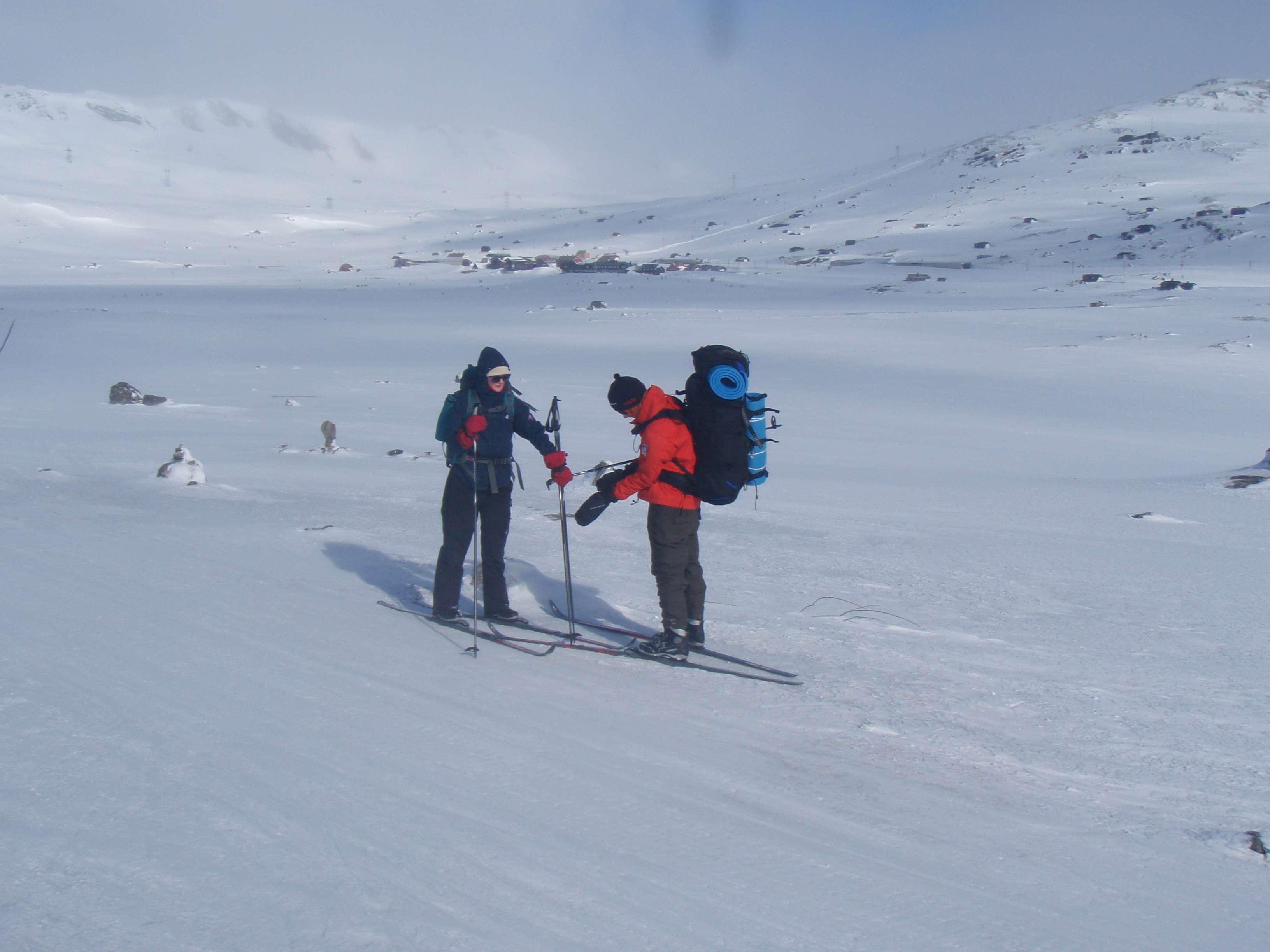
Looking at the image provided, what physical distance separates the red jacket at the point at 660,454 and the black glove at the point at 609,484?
0.03 meters

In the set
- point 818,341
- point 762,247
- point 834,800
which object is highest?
point 762,247

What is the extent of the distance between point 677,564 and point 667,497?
1.20ft

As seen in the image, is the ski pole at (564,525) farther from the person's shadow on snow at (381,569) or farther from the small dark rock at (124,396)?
the small dark rock at (124,396)

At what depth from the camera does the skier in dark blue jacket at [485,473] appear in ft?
16.3

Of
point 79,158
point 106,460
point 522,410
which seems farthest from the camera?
point 79,158

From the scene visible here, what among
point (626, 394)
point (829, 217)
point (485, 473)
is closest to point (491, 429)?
point (485, 473)

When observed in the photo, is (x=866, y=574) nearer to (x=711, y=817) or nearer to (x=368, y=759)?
(x=711, y=817)

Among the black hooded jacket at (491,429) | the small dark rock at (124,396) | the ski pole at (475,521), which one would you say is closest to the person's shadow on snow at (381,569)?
the ski pole at (475,521)

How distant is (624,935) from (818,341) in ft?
75.6

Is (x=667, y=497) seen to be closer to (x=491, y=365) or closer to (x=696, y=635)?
(x=696, y=635)

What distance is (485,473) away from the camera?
200 inches

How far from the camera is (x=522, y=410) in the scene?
510cm

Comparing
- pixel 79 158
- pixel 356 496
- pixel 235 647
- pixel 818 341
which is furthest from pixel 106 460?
pixel 79 158

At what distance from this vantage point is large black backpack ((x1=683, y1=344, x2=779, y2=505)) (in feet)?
14.6
